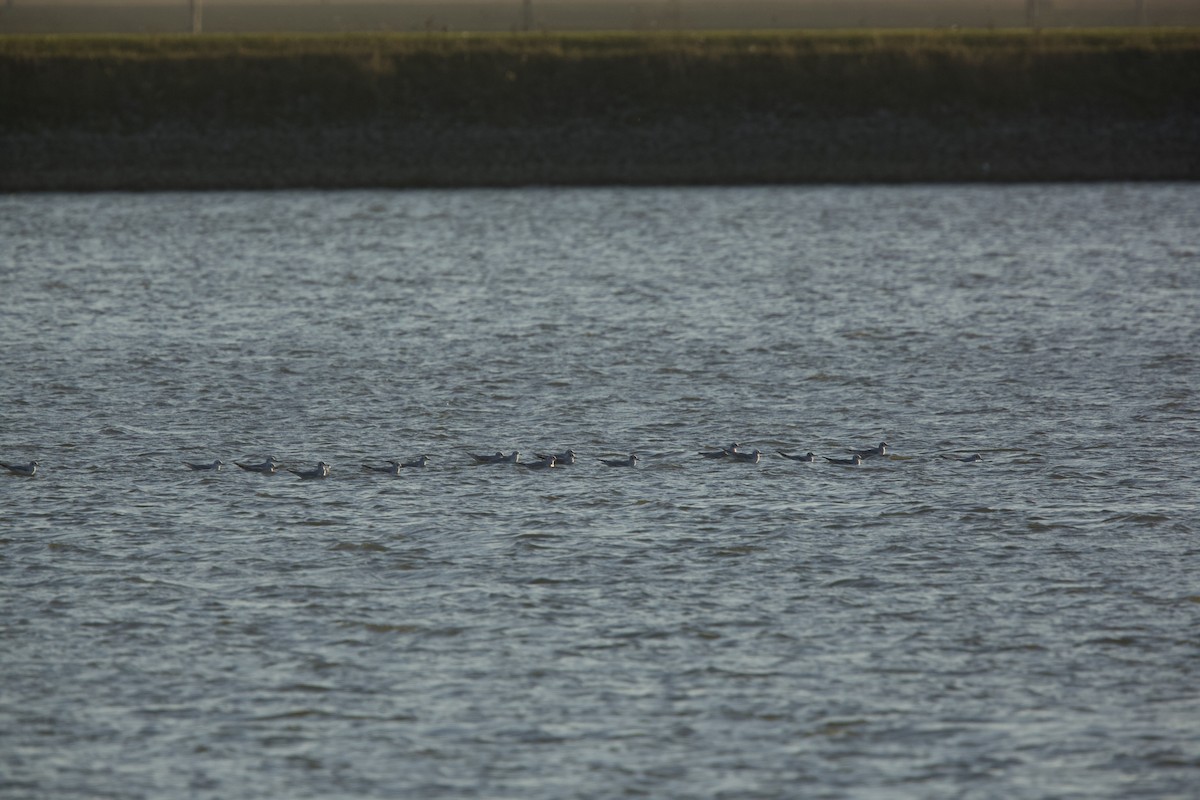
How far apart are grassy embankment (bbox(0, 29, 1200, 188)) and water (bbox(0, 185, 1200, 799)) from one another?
21.0m

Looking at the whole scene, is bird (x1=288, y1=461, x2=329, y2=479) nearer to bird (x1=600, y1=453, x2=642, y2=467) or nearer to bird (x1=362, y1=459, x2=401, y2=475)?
bird (x1=362, y1=459, x2=401, y2=475)

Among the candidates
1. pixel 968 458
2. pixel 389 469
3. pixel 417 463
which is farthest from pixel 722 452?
pixel 389 469

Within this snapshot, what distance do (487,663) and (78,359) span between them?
679 inches

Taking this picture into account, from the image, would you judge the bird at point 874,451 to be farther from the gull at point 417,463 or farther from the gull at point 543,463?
the gull at point 417,463

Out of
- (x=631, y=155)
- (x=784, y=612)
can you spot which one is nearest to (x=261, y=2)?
(x=631, y=155)

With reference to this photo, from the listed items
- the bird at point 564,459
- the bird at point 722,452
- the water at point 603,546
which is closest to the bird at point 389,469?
the water at point 603,546

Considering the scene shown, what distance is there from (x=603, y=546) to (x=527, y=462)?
391 cm

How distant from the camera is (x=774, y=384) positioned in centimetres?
2728

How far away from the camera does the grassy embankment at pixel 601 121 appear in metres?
58.2

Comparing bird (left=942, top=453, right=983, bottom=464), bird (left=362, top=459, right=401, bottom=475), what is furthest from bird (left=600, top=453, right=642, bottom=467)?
bird (left=942, top=453, right=983, bottom=464)

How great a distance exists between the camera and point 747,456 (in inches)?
852

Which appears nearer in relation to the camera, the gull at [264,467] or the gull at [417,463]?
the gull at [264,467]

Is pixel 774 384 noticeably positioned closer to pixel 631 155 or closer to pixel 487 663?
pixel 487 663

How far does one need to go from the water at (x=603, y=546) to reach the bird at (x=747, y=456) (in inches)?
10.7
